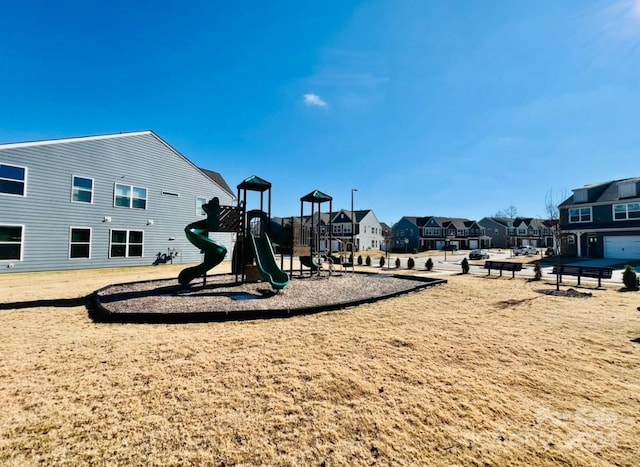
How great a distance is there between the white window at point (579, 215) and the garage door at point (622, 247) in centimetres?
284

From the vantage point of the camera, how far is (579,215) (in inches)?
1207

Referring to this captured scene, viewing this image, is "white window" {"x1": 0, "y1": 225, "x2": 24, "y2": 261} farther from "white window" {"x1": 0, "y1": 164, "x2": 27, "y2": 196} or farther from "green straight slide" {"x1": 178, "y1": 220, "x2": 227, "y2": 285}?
"green straight slide" {"x1": 178, "y1": 220, "x2": 227, "y2": 285}

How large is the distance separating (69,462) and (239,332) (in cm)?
346

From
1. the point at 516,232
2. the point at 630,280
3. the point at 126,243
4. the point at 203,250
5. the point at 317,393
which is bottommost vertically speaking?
the point at 317,393

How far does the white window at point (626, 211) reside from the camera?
87.6ft

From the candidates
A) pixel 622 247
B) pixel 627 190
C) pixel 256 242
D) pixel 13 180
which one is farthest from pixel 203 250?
pixel 627 190

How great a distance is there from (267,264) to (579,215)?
37.1m

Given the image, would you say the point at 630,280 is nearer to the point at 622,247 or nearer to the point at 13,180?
the point at 622,247

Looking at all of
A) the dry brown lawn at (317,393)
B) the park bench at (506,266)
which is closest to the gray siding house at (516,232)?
the park bench at (506,266)

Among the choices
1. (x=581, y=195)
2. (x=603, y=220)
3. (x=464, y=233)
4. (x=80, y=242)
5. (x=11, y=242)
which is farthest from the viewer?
(x=464, y=233)

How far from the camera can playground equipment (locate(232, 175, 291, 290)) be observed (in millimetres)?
10466

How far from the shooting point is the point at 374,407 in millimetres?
3285

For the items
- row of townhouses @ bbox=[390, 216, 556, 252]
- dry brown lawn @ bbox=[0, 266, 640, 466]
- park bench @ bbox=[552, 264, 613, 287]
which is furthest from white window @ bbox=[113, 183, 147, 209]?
row of townhouses @ bbox=[390, 216, 556, 252]

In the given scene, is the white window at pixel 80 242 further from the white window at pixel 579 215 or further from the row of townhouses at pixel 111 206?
the white window at pixel 579 215
